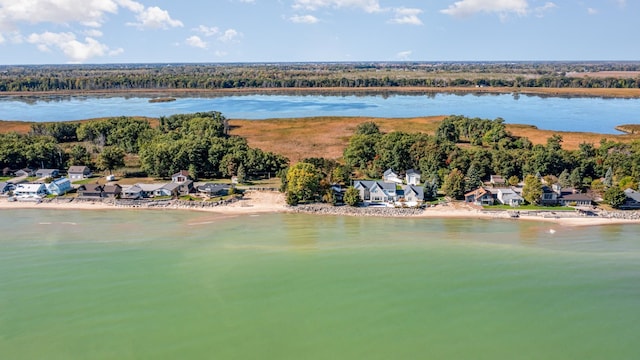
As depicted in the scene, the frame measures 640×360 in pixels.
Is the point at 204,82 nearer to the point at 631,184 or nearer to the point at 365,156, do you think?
the point at 365,156

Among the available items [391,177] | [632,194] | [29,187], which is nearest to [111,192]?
[29,187]

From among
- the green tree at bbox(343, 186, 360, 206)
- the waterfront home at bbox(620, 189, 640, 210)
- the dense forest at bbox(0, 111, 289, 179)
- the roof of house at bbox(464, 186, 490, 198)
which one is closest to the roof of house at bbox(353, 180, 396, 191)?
the green tree at bbox(343, 186, 360, 206)

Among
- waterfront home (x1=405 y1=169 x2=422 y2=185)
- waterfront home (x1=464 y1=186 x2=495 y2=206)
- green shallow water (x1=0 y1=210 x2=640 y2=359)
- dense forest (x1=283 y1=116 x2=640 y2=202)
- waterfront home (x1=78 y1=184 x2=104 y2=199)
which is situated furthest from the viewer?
waterfront home (x1=405 y1=169 x2=422 y2=185)

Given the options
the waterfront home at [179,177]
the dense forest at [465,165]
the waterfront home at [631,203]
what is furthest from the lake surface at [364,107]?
the waterfront home at [179,177]

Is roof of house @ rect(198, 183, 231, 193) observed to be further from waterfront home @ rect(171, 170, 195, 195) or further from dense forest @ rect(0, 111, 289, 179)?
dense forest @ rect(0, 111, 289, 179)

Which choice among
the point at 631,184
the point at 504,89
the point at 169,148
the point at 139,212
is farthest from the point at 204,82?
the point at 631,184

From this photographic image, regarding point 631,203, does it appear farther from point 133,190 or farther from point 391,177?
point 133,190

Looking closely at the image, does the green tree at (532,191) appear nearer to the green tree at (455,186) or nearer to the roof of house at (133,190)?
the green tree at (455,186)
